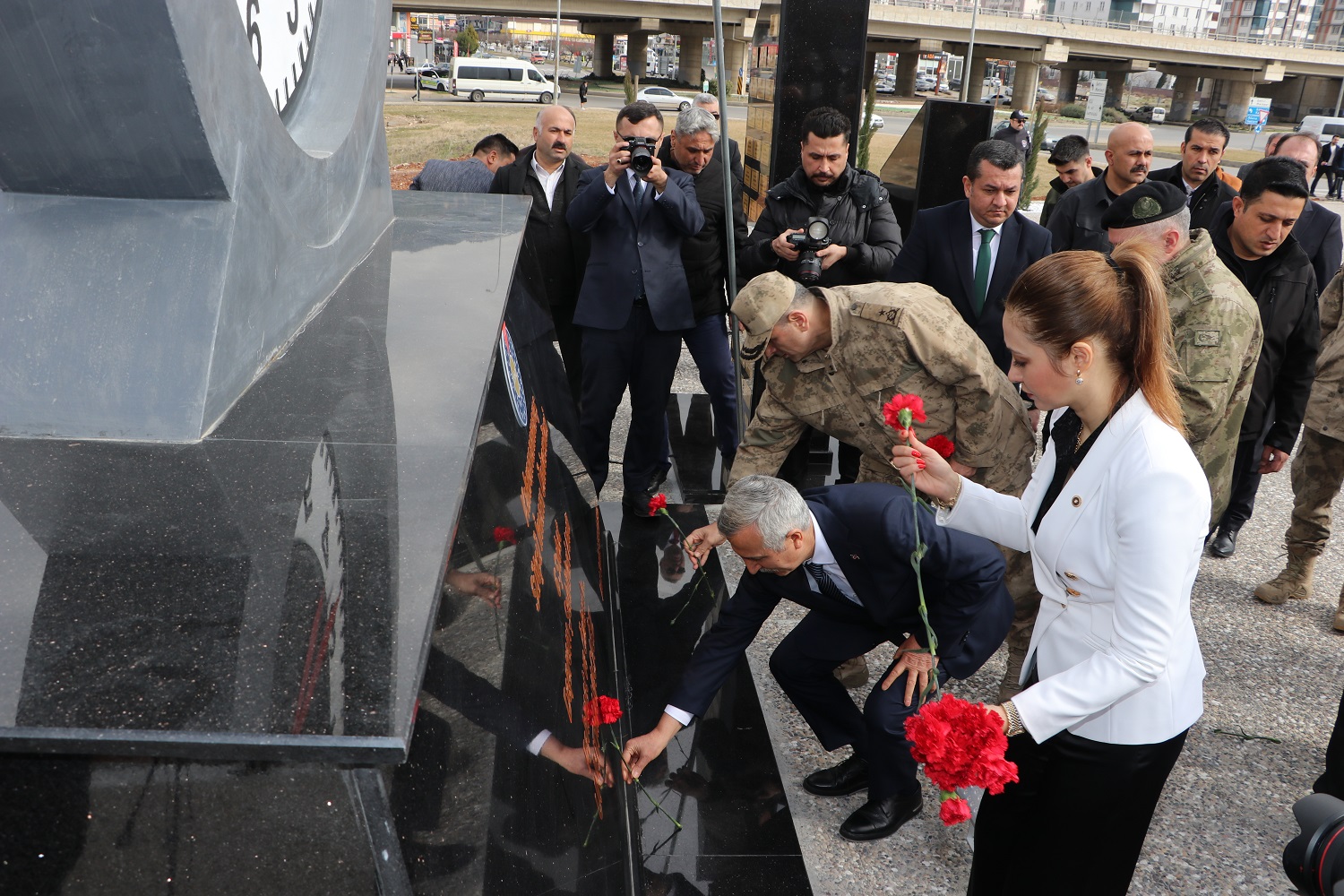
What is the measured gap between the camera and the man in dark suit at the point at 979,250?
4.14 metres

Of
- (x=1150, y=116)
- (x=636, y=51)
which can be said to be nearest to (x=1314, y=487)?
(x=1150, y=116)

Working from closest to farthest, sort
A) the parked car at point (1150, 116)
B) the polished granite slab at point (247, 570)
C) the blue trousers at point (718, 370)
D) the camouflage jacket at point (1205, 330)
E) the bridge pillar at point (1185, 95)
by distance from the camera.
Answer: the polished granite slab at point (247, 570)
the camouflage jacket at point (1205, 330)
the blue trousers at point (718, 370)
the parked car at point (1150, 116)
the bridge pillar at point (1185, 95)

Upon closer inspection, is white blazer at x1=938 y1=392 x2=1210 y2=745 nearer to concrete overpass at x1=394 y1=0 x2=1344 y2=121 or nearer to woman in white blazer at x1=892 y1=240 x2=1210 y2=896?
woman in white blazer at x1=892 y1=240 x2=1210 y2=896

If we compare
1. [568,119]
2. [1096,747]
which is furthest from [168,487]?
[568,119]

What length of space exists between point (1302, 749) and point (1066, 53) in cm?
5412

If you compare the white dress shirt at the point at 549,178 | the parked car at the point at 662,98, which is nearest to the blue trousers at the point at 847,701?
the white dress shirt at the point at 549,178

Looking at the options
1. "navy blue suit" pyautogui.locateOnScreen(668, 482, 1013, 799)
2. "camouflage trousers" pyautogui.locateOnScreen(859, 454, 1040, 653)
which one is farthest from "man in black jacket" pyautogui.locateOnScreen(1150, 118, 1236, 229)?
"navy blue suit" pyautogui.locateOnScreen(668, 482, 1013, 799)

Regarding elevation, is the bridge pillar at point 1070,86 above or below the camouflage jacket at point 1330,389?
below

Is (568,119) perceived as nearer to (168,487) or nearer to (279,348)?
(279,348)

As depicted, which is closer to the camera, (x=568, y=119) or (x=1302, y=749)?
(x=1302, y=749)

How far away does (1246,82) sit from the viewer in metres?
56.2

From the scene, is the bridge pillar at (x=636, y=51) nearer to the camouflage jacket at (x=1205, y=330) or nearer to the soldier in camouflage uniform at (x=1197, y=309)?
the soldier in camouflage uniform at (x=1197, y=309)

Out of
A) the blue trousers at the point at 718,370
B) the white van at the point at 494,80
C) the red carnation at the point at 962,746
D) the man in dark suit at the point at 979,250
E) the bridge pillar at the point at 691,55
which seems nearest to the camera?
the red carnation at the point at 962,746

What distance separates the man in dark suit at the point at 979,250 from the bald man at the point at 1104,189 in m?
0.88
